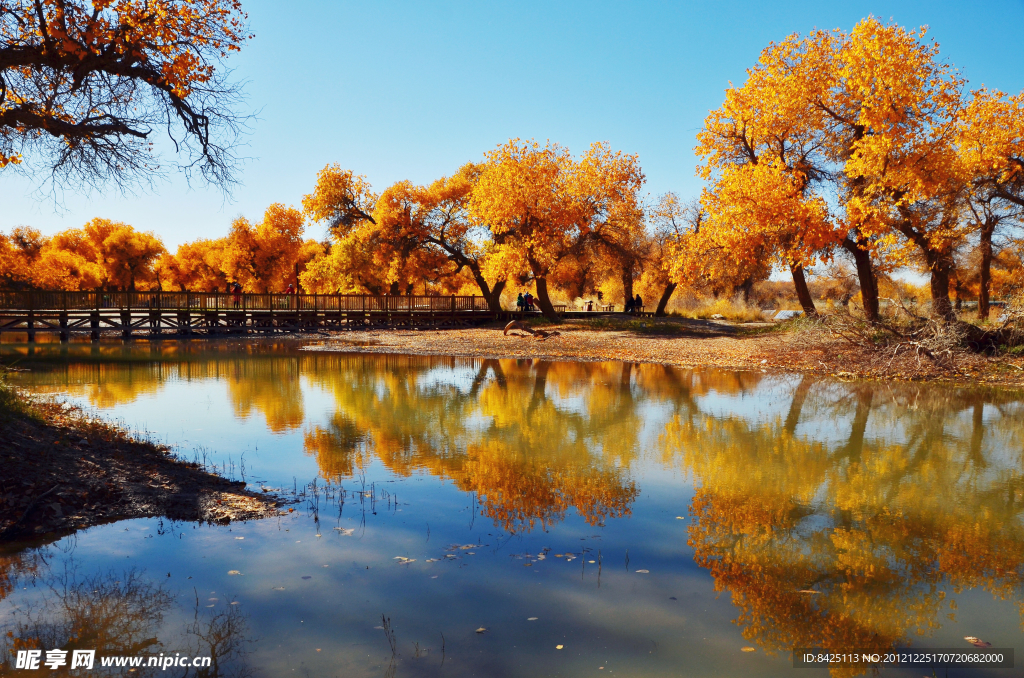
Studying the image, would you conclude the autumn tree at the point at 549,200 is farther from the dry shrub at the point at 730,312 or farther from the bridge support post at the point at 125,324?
the bridge support post at the point at 125,324

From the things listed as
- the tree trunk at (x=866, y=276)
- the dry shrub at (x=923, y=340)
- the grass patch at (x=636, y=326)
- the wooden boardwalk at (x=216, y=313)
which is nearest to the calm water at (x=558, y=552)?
the dry shrub at (x=923, y=340)

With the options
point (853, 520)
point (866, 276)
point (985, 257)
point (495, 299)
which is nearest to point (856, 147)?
point (866, 276)

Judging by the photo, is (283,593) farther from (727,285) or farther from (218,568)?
(727,285)

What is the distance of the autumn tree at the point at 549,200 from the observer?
31.8 metres

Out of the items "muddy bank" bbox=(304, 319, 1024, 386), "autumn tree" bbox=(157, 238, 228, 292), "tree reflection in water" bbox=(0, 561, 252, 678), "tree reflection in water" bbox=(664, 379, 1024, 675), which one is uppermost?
"autumn tree" bbox=(157, 238, 228, 292)

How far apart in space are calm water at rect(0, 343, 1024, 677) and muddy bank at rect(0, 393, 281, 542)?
1.21ft

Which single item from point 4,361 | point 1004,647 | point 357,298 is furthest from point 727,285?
point 1004,647

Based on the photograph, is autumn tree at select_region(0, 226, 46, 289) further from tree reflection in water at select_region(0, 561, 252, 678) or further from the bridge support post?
tree reflection in water at select_region(0, 561, 252, 678)

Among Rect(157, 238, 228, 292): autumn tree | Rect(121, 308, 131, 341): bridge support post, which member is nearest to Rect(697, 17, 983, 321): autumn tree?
Rect(121, 308, 131, 341): bridge support post

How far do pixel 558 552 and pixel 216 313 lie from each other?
107 ft

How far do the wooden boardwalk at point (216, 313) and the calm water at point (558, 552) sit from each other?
23691 millimetres

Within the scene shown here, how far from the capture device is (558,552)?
17.5 ft

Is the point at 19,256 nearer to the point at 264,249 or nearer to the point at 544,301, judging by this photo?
the point at 264,249

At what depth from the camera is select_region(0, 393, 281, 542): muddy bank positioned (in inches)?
234
